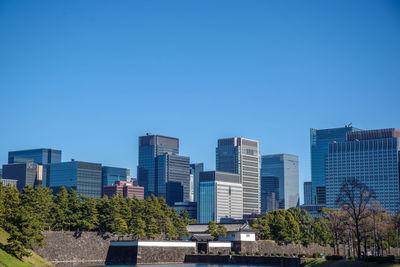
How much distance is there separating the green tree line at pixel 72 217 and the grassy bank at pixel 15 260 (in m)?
1.38

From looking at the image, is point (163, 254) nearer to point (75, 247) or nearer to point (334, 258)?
point (75, 247)

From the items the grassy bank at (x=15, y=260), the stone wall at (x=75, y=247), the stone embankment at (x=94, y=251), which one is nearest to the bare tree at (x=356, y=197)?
the stone embankment at (x=94, y=251)

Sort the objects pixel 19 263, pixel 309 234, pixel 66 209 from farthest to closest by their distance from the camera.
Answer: pixel 309 234 → pixel 66 209 → pixel 19 263

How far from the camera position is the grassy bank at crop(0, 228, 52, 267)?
8419 centimetres

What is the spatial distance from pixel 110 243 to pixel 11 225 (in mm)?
36256

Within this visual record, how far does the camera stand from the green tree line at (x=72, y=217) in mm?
95000

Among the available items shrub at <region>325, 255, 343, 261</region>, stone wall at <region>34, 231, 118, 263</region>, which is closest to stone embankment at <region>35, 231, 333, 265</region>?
stone wall at <region>34, 231, 118, 263</region>

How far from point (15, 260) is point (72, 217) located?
32.6 meters

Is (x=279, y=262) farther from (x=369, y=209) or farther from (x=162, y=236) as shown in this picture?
(x=162, y=236)

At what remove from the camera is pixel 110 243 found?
418ft

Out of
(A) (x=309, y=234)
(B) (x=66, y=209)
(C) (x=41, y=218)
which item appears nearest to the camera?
(C) (x=41, y=218)

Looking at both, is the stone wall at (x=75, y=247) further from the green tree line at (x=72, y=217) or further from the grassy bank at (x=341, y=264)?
the grassy bank at (x=341, y=264)

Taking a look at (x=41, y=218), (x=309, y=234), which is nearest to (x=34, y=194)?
(x=41, y=218)

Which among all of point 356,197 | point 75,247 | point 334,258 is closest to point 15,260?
point 75,247
